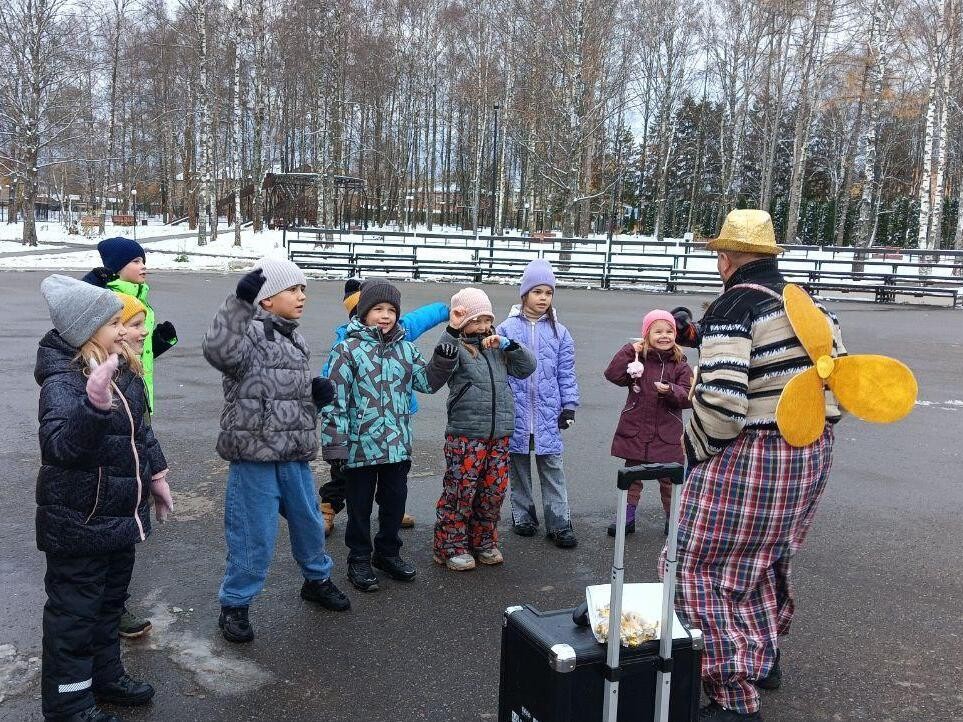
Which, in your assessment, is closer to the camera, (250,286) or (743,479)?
(743,479)

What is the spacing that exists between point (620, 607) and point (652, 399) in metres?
2.93

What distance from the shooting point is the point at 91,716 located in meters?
2.94

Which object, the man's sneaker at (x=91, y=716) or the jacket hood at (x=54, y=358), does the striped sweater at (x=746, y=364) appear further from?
the man's sneaker at (x=91, y=716)

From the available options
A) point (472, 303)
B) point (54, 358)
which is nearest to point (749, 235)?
point (472, 303)

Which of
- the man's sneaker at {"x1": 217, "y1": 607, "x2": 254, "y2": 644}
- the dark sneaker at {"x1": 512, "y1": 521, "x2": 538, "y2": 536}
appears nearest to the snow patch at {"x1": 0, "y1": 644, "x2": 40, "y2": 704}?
the man's sneaker at {"x1": 217, "y1": 607, "x2": 254, "y2": 644}

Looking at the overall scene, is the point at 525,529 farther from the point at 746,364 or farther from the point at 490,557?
the point at 746,364

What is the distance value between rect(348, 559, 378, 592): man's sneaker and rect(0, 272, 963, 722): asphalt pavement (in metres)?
0.05

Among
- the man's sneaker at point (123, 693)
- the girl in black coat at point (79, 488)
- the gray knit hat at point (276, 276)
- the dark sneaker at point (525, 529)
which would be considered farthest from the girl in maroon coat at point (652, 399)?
the girl in black coat at point (79, 488)

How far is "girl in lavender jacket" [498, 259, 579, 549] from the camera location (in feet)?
16.5

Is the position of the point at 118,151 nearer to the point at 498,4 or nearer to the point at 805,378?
the point at 498,4

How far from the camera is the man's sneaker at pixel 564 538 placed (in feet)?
16.0

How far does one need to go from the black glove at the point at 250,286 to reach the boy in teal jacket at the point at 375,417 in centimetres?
82

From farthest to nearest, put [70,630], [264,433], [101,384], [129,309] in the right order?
[264,433], [129,309], [70,630], [101,384]

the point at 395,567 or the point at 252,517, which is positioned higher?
the point at 252,517
